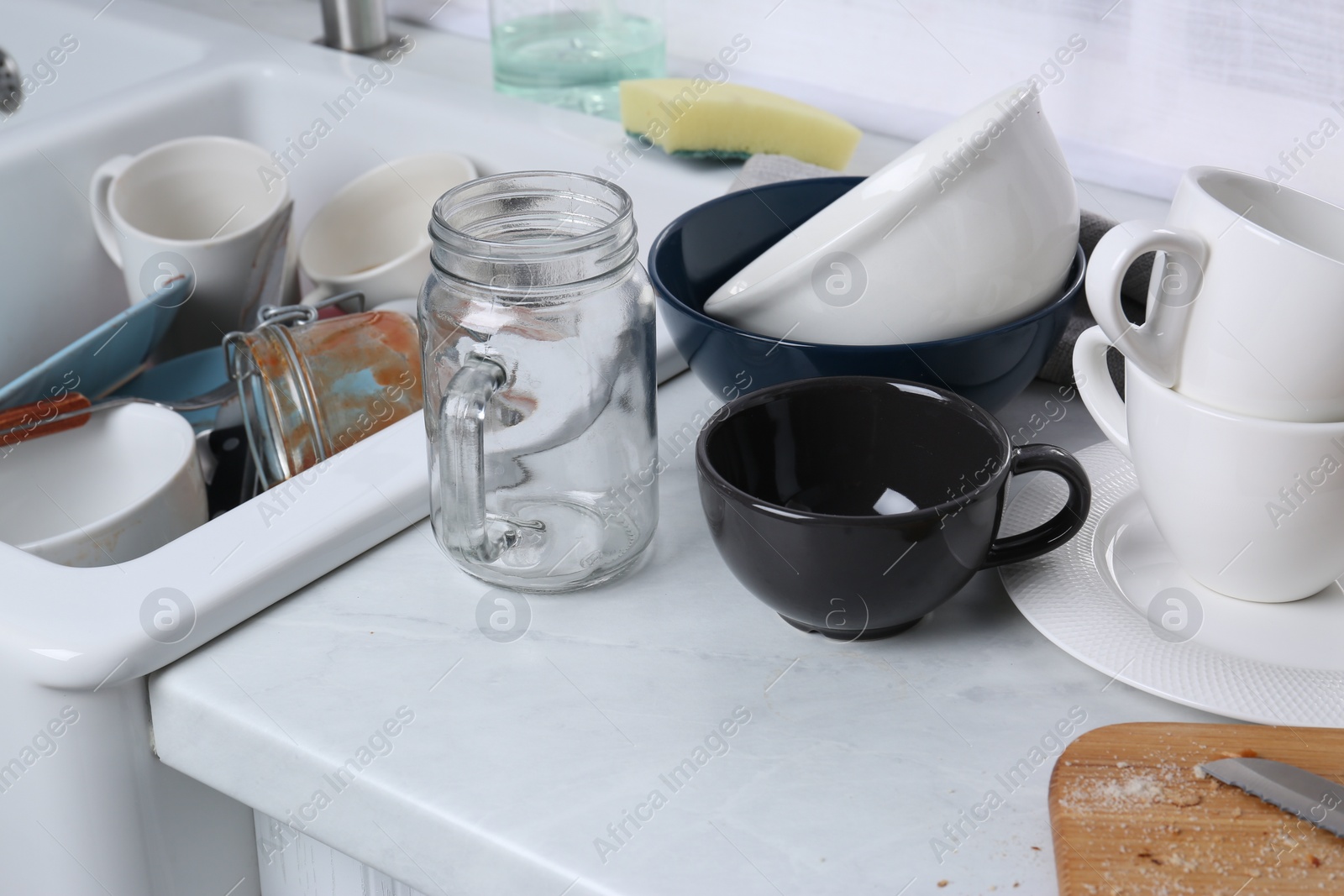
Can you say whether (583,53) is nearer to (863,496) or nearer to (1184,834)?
(863,496)

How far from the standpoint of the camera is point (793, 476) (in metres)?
0.54

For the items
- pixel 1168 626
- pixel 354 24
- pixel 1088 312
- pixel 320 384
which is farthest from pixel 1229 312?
pixel 354 24

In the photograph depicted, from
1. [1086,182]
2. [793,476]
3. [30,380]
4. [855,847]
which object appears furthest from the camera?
[1086,182]

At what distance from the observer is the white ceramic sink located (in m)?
0.47

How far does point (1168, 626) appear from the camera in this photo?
0.49m

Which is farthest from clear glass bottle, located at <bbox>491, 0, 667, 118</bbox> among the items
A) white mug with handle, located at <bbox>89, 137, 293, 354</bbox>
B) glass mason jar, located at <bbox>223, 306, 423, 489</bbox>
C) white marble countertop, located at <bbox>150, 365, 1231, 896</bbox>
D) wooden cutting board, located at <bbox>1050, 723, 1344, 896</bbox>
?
wooden cutting board, located at <bbox>1050, 723, 1344, 896</bbox>

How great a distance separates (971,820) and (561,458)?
0.26 metres

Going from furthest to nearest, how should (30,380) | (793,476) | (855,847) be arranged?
1. (30,380)
2. (793,476)
3. (855,847)

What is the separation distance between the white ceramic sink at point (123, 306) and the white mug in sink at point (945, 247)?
216 millimetres

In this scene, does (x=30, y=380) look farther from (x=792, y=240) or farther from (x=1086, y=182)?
(x=1086, y=182)

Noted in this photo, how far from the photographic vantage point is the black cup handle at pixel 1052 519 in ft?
1.62

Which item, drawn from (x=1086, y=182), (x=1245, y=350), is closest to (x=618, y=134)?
(x=1086, y=182)

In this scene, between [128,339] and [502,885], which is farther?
[128,339]

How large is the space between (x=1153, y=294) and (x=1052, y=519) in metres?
0.10
